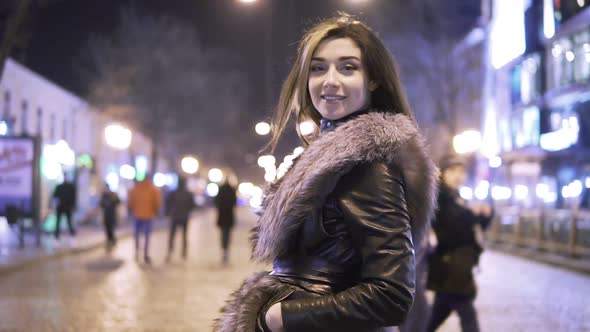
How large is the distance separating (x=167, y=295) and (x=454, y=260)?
5971 millimetres

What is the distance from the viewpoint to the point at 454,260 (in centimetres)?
555

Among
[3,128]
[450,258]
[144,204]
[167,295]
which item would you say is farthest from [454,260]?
[3,128]

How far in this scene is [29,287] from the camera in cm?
1115

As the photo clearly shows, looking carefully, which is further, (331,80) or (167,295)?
(167,295)

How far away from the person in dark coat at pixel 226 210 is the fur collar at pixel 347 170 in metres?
14.1

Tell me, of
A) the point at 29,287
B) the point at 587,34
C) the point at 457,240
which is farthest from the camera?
the point at 587,34

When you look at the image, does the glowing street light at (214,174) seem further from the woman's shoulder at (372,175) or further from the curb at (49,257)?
the woman's shoulder at (372,175)

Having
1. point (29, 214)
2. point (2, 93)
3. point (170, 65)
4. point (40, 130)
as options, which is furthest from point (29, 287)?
point (170, 65)

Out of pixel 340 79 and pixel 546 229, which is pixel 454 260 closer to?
pixel 340 79

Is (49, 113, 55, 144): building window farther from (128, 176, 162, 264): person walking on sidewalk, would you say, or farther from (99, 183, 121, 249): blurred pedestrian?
(128, 176, 162, 264): person walking on sidewalk

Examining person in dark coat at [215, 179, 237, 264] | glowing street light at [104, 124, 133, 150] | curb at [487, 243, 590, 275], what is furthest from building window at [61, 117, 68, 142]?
curb at [487, 243, 590, 275]

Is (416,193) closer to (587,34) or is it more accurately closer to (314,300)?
(314,300)

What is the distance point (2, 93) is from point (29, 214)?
7361 millimetres

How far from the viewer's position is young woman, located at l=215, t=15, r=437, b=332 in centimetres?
182
